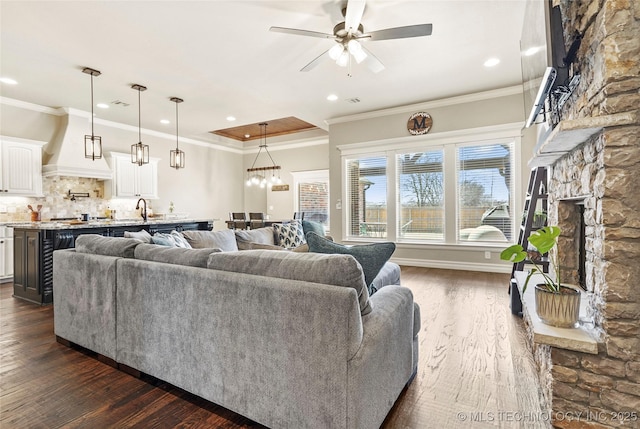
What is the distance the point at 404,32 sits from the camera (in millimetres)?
2736

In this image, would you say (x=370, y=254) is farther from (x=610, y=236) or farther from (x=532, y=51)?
(x=532, y=51)

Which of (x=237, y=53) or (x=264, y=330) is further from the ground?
(x=237, y=53)

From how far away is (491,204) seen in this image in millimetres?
5164

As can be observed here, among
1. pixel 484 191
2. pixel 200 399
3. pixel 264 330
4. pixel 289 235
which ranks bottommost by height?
pixel 200 399

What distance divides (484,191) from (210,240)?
14.5 ft

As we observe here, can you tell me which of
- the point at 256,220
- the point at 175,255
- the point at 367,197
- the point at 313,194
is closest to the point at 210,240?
the point at 175,255

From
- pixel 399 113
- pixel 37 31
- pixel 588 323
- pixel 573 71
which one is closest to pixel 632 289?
pixel 588 323

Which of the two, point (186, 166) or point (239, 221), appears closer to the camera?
point (239, 221)

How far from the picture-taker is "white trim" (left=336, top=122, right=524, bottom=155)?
16.3ft

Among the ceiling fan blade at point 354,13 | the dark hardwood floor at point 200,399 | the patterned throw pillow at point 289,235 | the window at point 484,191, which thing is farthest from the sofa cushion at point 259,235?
the window at point 484,191

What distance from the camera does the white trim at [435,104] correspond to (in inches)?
194

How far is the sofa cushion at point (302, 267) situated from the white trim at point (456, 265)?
449 centimetres

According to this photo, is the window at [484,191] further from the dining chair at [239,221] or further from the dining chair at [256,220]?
the dining chair at [239,221]

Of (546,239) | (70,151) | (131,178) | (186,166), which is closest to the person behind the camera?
(546,239)
